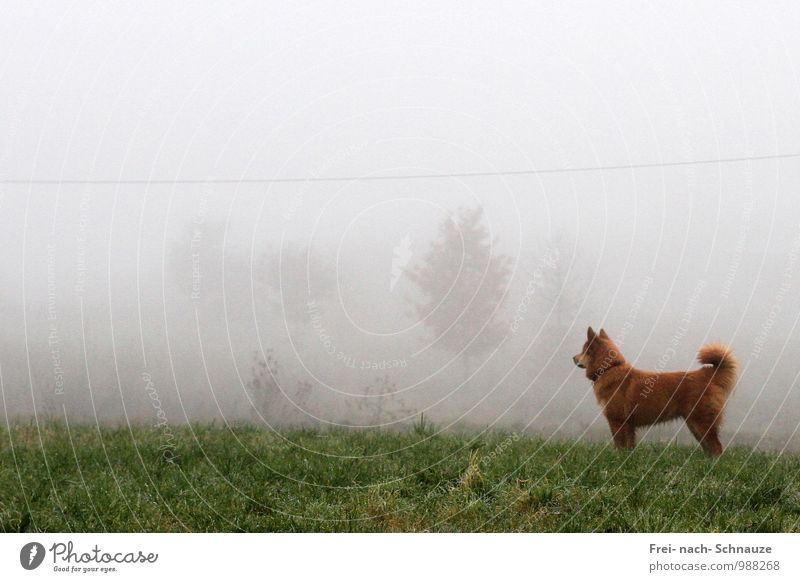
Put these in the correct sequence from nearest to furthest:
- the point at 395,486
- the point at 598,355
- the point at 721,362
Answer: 1. the point at 395,486
2. the point at 721,362
3. the point at 598,355

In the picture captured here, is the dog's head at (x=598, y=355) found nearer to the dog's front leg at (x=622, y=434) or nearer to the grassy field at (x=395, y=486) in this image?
the dog's front leg at (x=622, y=434)

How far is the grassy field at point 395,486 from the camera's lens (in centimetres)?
561

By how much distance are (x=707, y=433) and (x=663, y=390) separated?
54cm

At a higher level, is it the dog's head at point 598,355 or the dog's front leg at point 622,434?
the dog's head at point 598,355

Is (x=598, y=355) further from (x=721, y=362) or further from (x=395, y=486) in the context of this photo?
(x=395, y=486)

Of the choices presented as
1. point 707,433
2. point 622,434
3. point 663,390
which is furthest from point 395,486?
point 707,433

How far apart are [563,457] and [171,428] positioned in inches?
155

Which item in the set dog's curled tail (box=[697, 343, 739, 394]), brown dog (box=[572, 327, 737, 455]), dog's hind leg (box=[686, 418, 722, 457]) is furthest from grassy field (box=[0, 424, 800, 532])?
dog's curled tail (box=[697, 343, 739, 394])

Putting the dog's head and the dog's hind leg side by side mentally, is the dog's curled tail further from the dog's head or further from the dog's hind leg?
the dog's head

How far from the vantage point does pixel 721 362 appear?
6.46m

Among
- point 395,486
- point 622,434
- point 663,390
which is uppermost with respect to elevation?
point 663,390

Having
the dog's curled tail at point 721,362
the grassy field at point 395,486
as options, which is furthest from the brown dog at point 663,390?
the grassy field at point 395,486

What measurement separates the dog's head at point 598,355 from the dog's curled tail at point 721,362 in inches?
28.6
